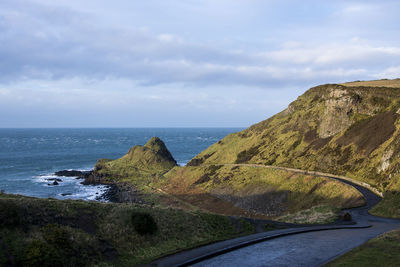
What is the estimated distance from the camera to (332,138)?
93.5 metres

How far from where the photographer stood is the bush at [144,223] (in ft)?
106

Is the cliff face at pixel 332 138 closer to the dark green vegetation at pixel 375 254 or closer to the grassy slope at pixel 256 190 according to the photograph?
the grassy slope at pixel 256 190

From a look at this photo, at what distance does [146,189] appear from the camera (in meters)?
106

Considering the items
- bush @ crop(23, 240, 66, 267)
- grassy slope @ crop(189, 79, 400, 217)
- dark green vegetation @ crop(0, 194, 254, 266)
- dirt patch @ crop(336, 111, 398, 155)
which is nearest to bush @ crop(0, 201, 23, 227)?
dark green vegetation @ crop(0, 194, 254, 266)

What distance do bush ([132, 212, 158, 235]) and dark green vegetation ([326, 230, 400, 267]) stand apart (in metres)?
17.6

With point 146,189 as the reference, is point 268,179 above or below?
above

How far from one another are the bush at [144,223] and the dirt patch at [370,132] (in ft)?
206

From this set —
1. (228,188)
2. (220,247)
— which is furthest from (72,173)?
(220,247)

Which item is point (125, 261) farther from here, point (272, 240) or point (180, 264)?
point (272, 240)

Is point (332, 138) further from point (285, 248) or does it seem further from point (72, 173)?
point (72, 173)

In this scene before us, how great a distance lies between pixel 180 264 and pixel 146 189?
81591mm

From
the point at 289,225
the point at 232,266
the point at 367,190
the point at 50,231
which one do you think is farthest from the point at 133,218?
the point at 367,190

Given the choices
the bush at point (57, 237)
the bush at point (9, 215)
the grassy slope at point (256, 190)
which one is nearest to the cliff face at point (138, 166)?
the grassy slope at point (256, 190)

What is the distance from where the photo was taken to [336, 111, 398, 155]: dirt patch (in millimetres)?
76150
